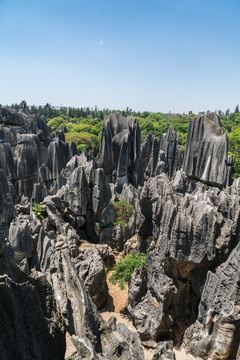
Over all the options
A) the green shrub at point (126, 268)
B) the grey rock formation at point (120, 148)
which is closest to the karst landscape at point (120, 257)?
the grey rock formation at point (120, 148)

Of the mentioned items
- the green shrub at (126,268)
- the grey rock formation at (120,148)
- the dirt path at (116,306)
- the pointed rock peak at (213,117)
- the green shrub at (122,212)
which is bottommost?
the dirt path at (116,306)

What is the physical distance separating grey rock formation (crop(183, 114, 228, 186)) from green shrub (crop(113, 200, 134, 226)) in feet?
15.2

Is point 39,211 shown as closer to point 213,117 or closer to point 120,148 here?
point 120,148

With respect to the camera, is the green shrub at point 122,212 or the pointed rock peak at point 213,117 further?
the green shrub at point 122,212

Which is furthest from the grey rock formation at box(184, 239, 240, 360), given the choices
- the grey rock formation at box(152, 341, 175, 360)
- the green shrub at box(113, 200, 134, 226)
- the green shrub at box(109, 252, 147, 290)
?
the green shrub at box(113, 200, 134, 226)

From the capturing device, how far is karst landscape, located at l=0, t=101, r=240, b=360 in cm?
308

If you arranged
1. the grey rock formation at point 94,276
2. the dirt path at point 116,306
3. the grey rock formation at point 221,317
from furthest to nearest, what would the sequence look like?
the grey rock formation at point 94,276 < the dirt path at point 116,306 < the grey rock formation at point 221,317

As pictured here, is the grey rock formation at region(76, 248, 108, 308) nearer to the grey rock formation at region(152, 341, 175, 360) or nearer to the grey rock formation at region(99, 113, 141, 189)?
the grey rock formation at region(152, 341, 175, 360)

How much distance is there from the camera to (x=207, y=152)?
12398mm

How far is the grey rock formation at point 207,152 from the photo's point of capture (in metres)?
11.9

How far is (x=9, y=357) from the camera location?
2.03 m

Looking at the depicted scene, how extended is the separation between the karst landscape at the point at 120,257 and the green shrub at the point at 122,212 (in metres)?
0.20

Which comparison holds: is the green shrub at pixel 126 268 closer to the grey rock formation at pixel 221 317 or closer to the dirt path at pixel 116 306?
the dirt path at pixel 116 306

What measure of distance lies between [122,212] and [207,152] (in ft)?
21.4
